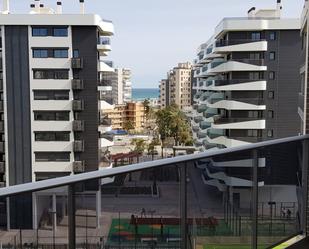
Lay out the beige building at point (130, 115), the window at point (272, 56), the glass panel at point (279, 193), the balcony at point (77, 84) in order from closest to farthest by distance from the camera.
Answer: the glass panel at point (279, 193) → the balcony at point (77, 84) → the window at point (272, 56) → the beige building at point (130, 115)

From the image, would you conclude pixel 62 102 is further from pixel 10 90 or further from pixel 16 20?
pixel 16 20

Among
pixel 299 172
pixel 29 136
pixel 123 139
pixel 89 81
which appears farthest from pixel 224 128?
pixel 123 139

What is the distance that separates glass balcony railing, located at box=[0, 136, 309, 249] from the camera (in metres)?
1.49

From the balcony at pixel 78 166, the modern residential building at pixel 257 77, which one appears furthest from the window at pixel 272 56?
the balcony at pixel 78 166

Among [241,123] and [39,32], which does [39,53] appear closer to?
[39,32]

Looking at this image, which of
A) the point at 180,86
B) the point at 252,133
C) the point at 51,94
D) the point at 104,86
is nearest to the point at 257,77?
the point at 252,133

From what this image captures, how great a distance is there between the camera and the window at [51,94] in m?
28.6

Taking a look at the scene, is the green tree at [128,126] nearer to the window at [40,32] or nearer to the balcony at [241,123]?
the balcony at [241,123]

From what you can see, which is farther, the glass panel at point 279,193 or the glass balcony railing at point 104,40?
the glass balcony railing at point 104,40

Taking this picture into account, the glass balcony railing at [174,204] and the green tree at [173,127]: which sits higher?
the glass balcony railing at [174,204]

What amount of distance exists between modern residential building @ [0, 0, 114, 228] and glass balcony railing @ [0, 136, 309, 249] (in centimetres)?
2616

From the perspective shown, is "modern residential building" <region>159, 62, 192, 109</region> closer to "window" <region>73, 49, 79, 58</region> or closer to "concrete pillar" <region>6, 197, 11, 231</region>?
"window" <region>73, 49, 79, 58</region>

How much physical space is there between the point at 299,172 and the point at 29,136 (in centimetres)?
2764

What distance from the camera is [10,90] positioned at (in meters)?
28.5
